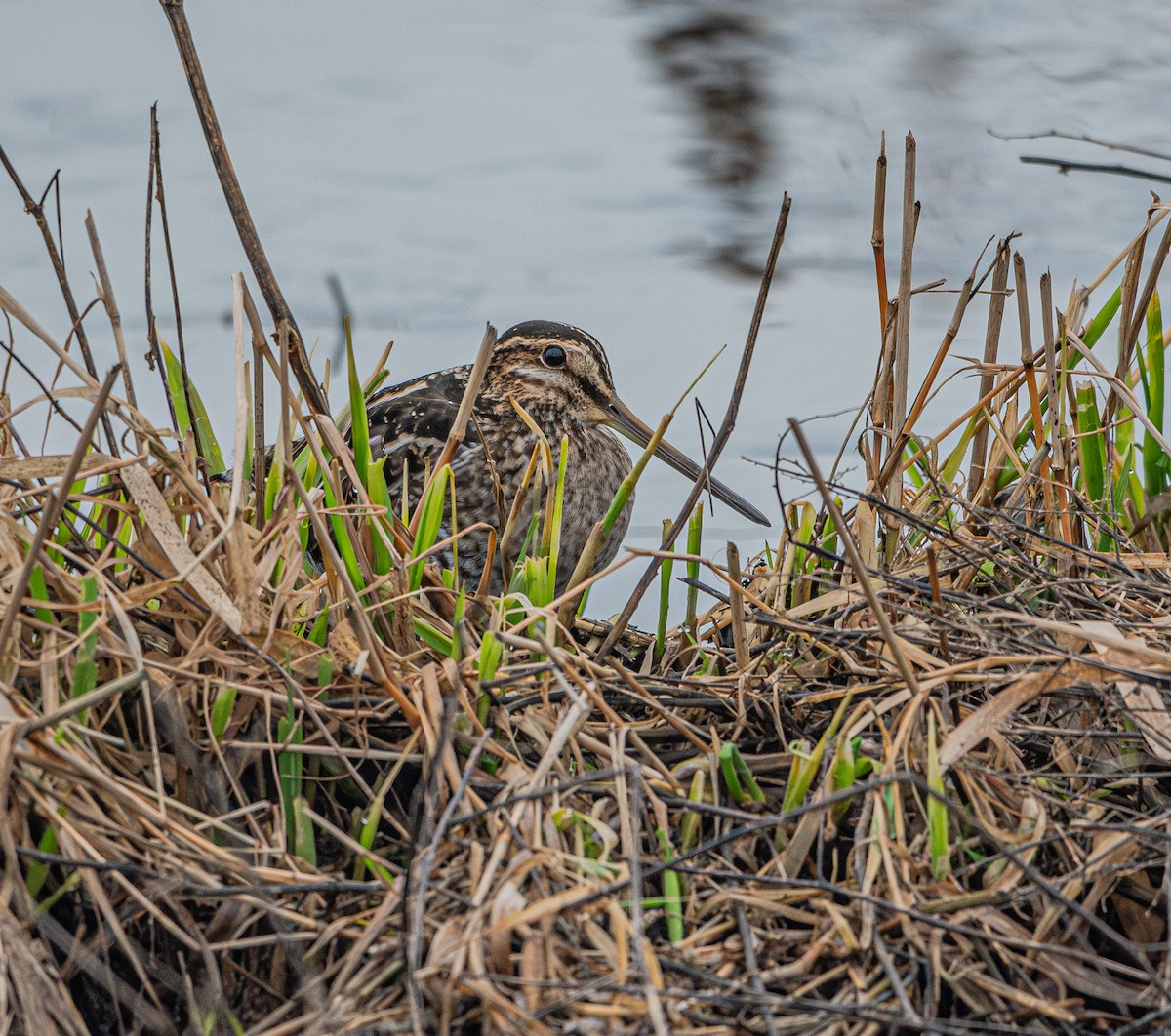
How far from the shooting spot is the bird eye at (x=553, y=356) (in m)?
4.18

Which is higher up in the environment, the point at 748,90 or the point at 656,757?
the point at 748,90

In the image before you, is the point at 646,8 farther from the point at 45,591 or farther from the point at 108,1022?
the point at 108,1022

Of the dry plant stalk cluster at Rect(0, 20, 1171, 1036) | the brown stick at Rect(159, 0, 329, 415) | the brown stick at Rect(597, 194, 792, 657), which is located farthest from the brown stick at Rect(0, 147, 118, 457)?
the brown stick at Rect(597, 194, 792, 657)

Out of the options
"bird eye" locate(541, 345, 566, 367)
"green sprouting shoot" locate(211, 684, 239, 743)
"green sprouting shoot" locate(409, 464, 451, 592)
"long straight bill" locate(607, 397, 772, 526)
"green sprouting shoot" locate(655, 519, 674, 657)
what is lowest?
"long straight bill" locate(607, 397, 772, 526)

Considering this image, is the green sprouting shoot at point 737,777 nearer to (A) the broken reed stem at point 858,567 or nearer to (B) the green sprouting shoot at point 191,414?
Answer: (A) the broken reed stem at point 858,567

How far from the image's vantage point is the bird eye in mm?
4176

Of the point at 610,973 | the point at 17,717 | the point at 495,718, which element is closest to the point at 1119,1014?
the point at 610,973

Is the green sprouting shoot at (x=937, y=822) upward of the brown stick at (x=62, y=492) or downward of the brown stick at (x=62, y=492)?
downward

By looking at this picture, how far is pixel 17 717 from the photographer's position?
185 centimetres

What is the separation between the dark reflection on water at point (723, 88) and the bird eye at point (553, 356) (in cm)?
177

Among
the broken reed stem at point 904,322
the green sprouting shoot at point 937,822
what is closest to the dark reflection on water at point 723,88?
the broken reed stem at point 904,322

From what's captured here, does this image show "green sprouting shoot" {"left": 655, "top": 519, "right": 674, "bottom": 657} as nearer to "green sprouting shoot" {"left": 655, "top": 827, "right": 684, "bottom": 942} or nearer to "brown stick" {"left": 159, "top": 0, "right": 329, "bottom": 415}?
"brown stick" {"left": 159, "top": 0, "right": 329, "bottom": 415}

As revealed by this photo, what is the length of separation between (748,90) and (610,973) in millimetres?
5113

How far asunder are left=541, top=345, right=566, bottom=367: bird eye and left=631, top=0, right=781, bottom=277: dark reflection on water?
1765 mm
